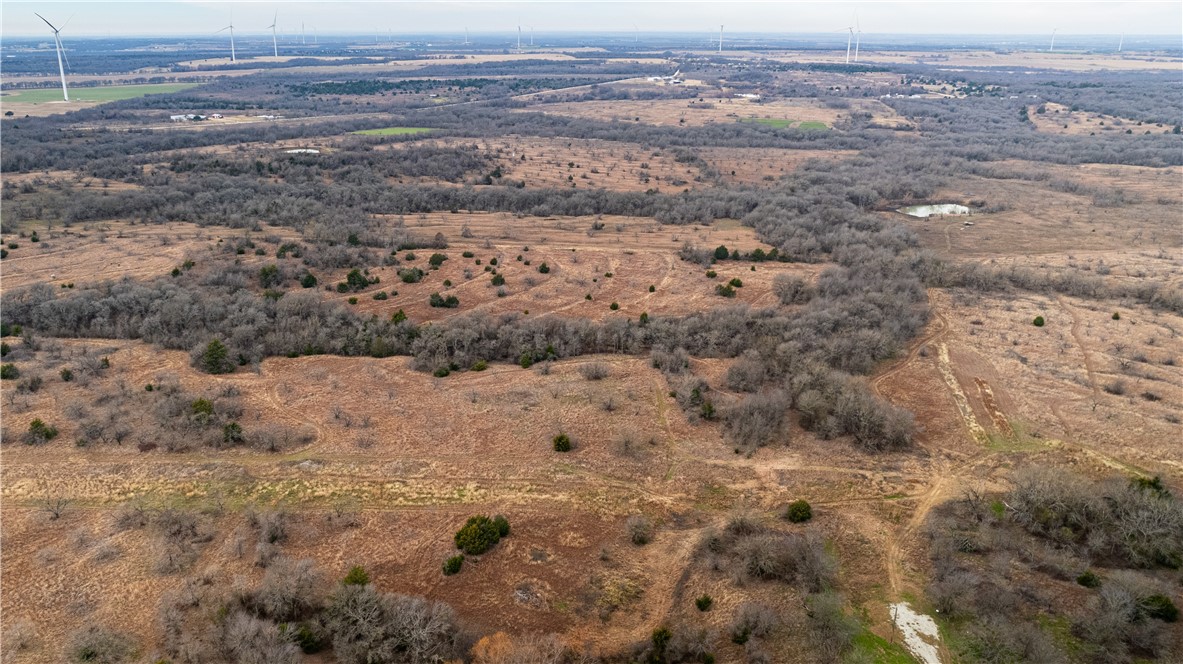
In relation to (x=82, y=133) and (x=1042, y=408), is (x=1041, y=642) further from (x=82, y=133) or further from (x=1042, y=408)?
(x=82, y=133)

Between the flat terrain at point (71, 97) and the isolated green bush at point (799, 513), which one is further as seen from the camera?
the flat terrain at point (71, 97)

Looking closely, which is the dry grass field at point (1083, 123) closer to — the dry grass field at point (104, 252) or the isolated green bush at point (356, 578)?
the dry grass field at point (104, 252)

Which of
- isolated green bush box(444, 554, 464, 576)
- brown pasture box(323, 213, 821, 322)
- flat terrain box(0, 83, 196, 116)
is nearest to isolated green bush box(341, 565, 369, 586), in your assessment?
isolated green bush box(444, 554, 464, 576)

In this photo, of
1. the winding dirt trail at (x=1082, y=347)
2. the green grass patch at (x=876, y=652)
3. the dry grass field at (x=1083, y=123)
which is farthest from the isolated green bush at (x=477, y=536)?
the dry grass field at (x=1083, y=123)

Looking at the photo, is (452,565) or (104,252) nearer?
(452,565)

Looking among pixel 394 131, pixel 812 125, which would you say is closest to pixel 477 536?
pixel 394 131

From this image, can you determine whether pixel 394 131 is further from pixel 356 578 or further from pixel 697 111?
pixel 356 578
